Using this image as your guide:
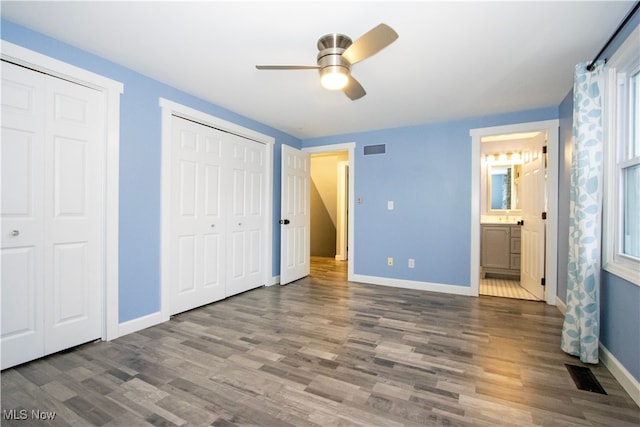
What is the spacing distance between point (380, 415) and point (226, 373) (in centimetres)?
101

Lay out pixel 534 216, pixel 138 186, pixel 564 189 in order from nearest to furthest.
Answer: pixel 138 186
pixel 564 189
pixel 534 216

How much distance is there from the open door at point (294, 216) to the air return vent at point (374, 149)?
3.22ft

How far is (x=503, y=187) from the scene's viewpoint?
500cm

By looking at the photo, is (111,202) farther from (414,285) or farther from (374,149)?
(414,285)

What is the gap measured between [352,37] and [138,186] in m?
2.15

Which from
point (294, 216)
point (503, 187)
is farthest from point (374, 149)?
point (503, 187)

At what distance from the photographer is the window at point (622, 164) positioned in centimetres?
179

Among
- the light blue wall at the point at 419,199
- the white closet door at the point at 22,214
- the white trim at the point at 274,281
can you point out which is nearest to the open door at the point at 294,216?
the white trim at the point at 274,281

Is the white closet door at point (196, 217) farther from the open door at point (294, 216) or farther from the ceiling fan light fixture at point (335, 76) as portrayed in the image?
the ceiling fan light fixture at point (335, 76)

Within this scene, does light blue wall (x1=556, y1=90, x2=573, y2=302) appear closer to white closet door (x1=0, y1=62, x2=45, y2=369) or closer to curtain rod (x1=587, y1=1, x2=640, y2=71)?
curtain rod (x1=587, y1=1, x2=640, y2=71)

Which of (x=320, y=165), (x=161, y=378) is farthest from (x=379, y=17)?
(x=320, y=165)

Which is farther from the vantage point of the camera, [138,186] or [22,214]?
[138,186]

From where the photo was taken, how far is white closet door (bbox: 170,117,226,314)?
A: 289cm

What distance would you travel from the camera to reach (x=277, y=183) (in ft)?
14.2
